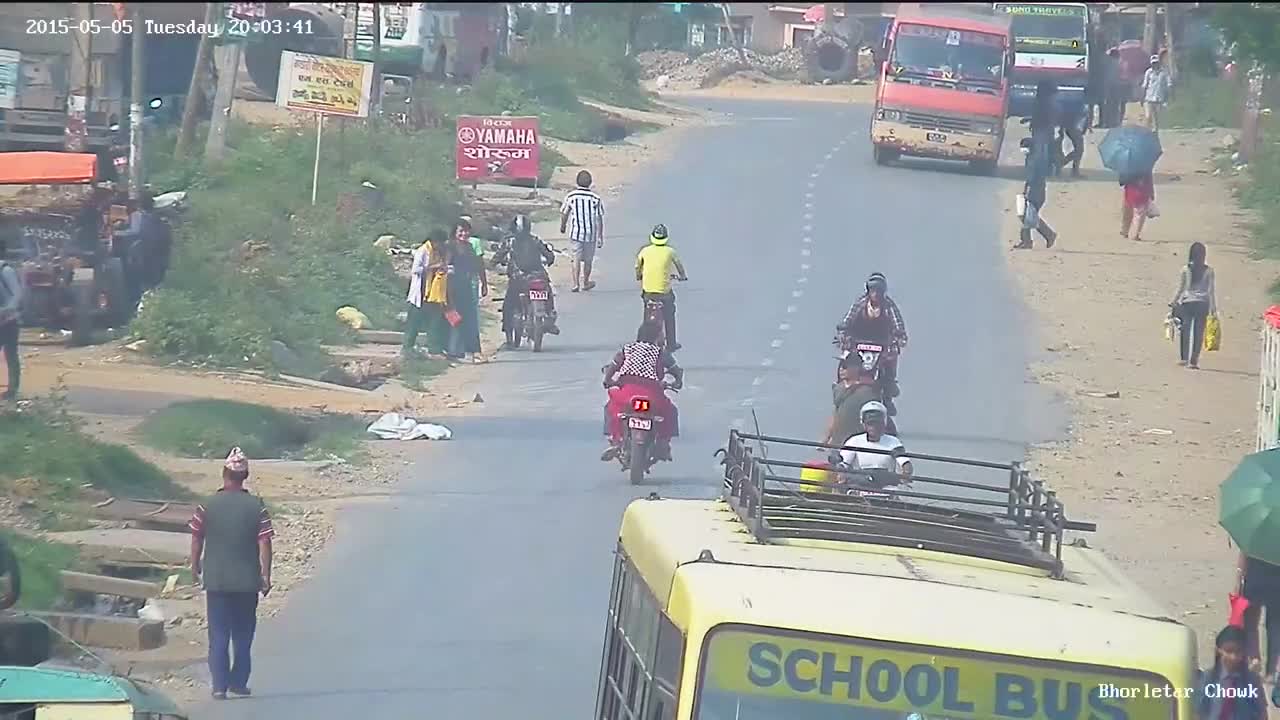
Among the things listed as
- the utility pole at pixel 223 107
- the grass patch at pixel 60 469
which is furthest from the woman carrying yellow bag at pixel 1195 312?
the utility pole at pixel 223 107

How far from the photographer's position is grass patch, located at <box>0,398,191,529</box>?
14.4 meters

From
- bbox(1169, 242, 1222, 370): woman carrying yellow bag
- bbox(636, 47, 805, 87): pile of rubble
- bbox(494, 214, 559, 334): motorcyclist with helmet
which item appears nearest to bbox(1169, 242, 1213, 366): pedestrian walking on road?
bbox(1169, 242, 1222, 370): woman carrying yellow bag

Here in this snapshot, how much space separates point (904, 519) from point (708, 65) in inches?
2419

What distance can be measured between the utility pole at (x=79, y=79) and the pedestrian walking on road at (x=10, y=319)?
19.2 ft

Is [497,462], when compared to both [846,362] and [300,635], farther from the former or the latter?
[300,635]

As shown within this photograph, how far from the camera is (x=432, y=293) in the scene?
21.5 meters

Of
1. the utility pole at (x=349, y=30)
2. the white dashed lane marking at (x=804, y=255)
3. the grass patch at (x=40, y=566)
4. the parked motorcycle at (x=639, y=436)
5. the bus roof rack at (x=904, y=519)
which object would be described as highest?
the bus roof rack at (x=904, y=519)

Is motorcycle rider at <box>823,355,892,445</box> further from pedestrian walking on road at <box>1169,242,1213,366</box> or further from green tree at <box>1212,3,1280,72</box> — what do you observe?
pedestrian walking on road at <box>1169,242,1213,366</box>

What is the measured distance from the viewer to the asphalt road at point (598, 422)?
11625mm

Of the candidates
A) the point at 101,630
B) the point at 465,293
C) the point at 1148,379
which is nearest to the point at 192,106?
the point at 465,293

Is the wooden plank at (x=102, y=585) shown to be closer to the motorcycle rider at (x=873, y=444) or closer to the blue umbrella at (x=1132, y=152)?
the motorcycle rider at (x=873, y=444)

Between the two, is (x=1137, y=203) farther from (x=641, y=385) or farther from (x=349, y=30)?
(x=641, y=385)

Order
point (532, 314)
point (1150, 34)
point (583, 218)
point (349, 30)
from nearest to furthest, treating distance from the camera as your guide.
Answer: point (532, 314) → point (583, 218) → point (349, 30) → point (1150, 34)

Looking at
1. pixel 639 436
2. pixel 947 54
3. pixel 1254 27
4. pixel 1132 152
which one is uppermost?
pixel 1254 27
